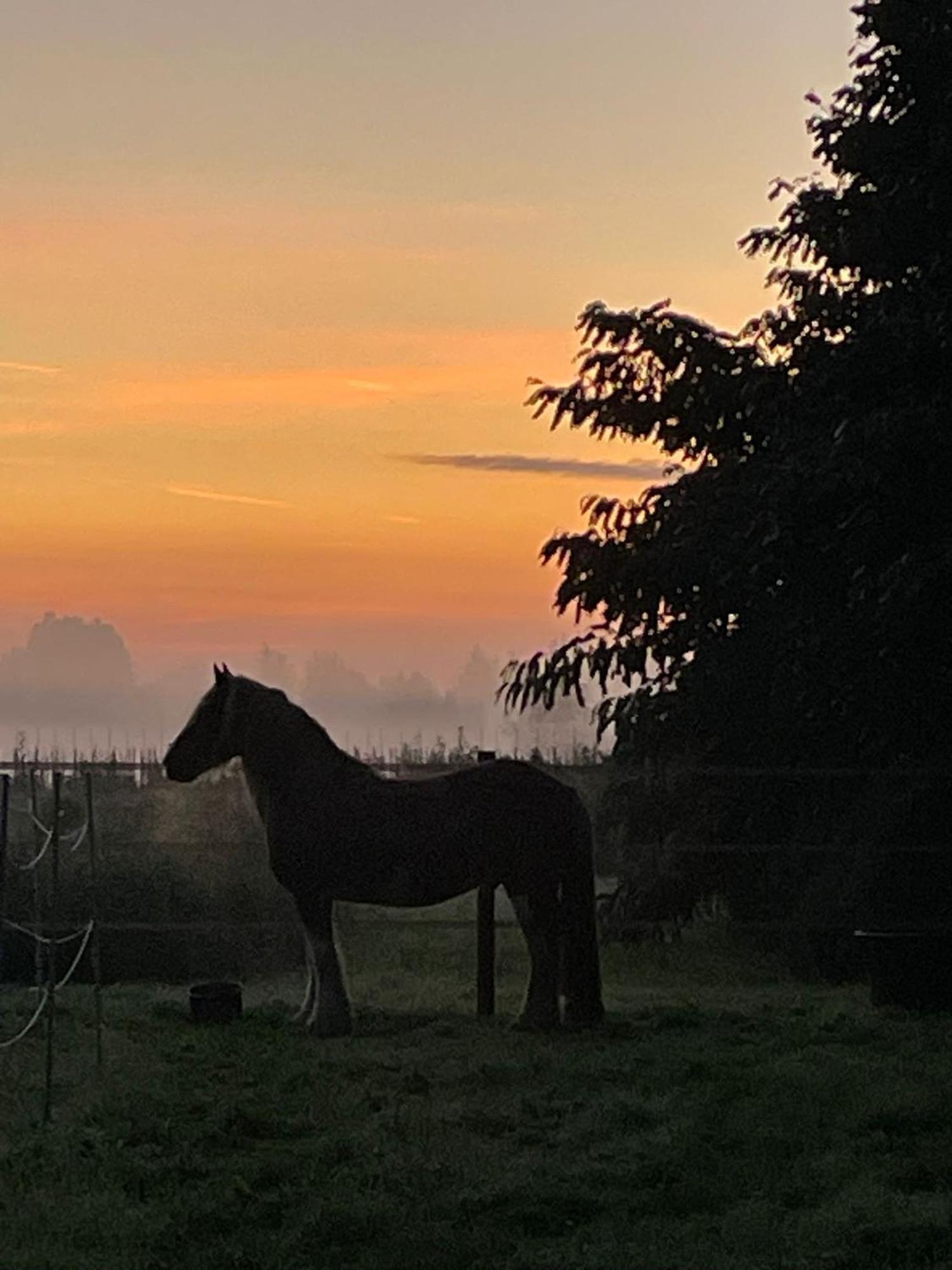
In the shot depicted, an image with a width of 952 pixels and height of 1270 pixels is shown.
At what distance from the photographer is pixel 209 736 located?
13.6m

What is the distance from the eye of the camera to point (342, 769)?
13.6 meters

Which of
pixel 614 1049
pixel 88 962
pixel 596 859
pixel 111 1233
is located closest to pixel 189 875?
pixel 88 962

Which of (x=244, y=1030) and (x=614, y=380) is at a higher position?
(x=614, y=380)

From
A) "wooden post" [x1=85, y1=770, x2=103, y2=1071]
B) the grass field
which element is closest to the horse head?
the grass field

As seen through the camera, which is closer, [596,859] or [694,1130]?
[694,1130]

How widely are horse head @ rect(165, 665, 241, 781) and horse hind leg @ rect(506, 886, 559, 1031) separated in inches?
87.9

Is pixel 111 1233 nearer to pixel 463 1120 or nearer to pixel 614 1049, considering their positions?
pixel 463 1120

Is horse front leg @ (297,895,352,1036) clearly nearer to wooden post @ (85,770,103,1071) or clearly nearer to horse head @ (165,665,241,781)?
horse head @ (165,665,241,781)

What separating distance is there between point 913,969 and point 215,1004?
15.6 ft

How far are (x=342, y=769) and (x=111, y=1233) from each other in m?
6.64

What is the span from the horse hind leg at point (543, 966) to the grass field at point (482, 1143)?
0.21 metres

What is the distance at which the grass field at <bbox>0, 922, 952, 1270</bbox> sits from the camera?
6.96m

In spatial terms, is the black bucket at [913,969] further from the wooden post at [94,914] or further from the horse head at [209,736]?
the wooden post at [94,914]

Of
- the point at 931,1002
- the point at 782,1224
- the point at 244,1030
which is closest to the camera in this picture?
the point at 782,1224
